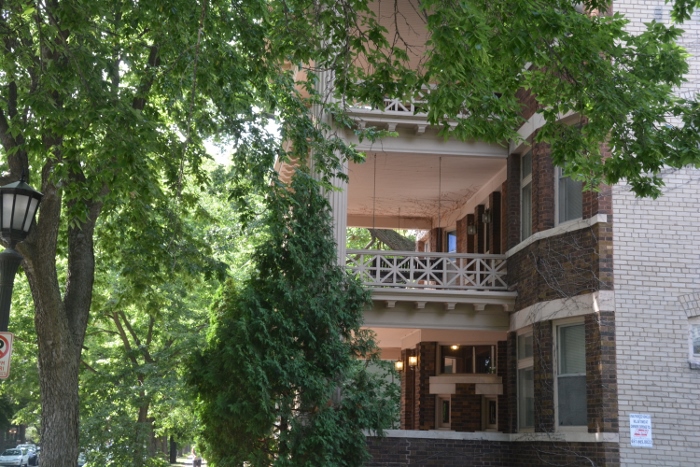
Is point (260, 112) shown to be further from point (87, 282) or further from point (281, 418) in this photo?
point (281, 418)

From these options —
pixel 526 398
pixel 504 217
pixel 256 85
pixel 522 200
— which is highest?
pixel 522 200

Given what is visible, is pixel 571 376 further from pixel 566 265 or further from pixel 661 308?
pixel 661 308

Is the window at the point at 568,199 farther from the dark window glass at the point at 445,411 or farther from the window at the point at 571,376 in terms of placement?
the dark window glass at the point at 445,411

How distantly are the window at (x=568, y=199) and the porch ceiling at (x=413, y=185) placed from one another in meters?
3.12

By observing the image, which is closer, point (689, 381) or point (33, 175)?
point (689, 381)

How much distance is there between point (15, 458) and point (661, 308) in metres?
48.5

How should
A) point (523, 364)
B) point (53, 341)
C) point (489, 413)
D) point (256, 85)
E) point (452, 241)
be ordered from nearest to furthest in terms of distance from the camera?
1. point (256, 85)
2. point (53, 341)
3. point (523, 364)
4. point (489, 413)
5. point (452, 241)

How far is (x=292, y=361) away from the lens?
15539 millimetres

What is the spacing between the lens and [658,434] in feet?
50.2

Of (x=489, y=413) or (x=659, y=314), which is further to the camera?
(x=489, y=413)

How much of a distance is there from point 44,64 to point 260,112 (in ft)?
11.1

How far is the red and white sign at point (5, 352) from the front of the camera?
1004 cm

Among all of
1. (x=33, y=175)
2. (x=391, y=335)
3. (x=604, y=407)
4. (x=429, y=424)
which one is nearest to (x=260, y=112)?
(x=33, y=175)

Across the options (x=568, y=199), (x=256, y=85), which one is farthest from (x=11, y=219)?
(x=568, y=199)
